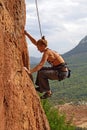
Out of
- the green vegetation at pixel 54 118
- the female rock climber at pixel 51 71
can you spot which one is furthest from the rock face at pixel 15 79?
the green vegetation at pixel 54 118

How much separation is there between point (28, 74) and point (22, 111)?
1333 millimetres


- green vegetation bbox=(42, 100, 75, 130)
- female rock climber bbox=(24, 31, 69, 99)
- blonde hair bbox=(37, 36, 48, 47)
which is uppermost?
blonde hair bbox=(37, 36, 48, 47)

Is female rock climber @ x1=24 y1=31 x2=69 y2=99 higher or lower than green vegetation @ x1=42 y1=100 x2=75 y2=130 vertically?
higher

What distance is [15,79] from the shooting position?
10.8m

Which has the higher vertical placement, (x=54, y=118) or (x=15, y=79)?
(x=15, y=79)

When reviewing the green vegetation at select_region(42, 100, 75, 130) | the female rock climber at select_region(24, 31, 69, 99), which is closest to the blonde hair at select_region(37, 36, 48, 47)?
the female rock climber at select_region(24, 31, 69, 99)

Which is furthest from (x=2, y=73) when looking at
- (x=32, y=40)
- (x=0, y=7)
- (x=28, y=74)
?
(x=32, y=40)

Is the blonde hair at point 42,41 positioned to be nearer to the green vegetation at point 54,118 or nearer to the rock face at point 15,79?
the rock face at point 15,79

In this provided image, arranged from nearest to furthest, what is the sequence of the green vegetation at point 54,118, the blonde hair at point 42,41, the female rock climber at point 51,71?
the blonde hair at point 42,41, the female rock climber at point 51,71, the green vegetation at point 54,118

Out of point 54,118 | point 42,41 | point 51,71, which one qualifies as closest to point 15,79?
point 42,41

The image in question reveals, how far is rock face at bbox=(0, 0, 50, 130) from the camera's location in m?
10.0

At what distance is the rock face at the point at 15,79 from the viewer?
1000 centimetres

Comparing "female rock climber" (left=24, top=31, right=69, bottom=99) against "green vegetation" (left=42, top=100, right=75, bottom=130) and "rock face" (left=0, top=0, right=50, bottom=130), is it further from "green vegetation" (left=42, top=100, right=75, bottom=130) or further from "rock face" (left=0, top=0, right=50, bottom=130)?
"green vegetation" (left=42, top=100, right=75, bottom=130)

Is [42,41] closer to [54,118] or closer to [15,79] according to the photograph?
[15,79]
